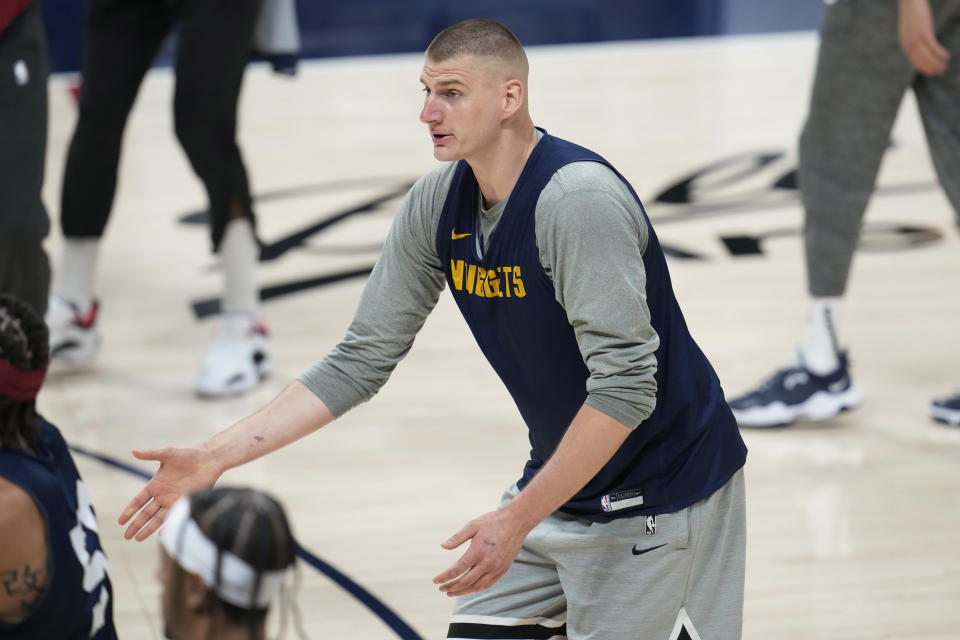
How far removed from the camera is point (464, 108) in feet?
6.31

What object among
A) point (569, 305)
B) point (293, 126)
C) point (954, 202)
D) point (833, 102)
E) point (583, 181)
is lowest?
point (293, 126)

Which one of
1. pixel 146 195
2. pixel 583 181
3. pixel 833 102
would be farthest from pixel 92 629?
pixel 146 195

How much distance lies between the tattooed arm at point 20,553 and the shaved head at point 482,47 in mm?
776

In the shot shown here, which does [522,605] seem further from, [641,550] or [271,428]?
[271,428]

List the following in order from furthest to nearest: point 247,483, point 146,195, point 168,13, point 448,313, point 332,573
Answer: point 146,195
point 448,313
point 168,13
point 247,483
point 332,573

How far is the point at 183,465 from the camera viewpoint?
6.41 ft

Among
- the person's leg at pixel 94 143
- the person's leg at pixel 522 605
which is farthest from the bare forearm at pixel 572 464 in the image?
the person's leg at pixel 94 143

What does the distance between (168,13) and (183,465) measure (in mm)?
2209

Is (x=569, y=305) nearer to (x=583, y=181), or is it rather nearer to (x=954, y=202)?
(x=583, y=181)

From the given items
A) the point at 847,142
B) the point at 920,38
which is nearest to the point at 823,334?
the point at 847,142

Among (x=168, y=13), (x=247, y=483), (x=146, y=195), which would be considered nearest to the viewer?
(x=247, y=483)

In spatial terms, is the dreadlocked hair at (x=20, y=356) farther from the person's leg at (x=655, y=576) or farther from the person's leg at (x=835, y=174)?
the person's leg at (x=835, y=174)

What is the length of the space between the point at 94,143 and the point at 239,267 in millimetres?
509

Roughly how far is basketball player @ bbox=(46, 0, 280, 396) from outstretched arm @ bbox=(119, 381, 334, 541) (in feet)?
5.94
